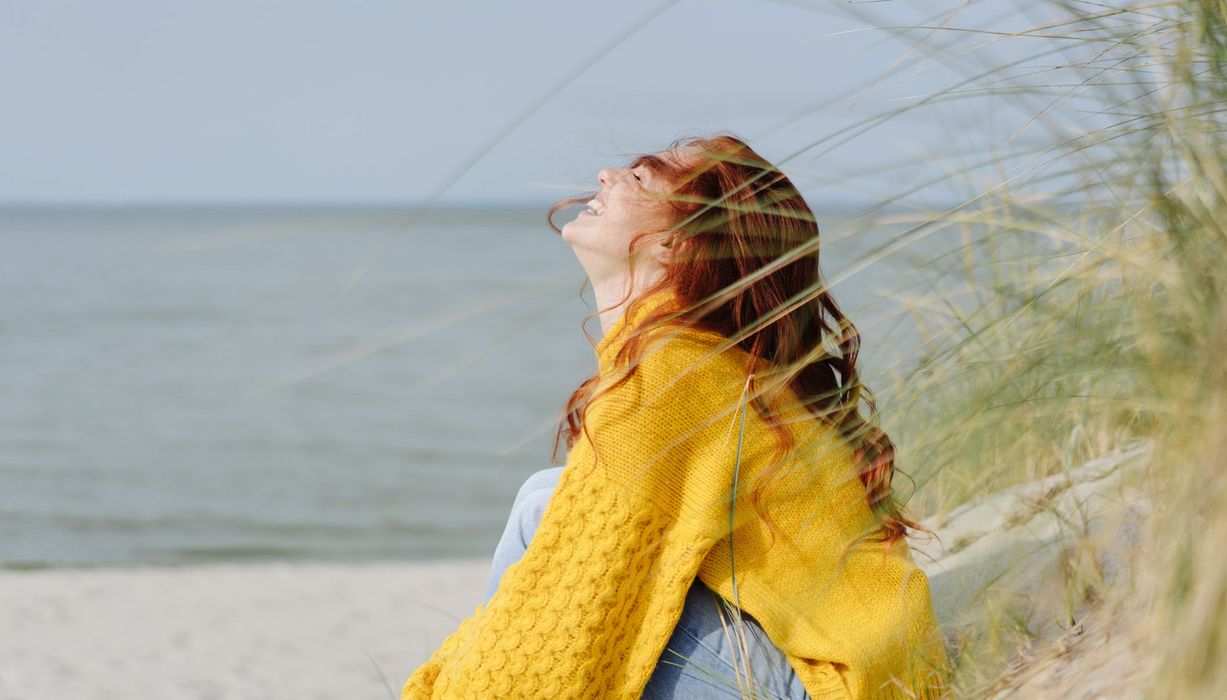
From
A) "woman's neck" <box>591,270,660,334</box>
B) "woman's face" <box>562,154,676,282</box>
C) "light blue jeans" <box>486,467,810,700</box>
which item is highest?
"woman's face" <box>562,154,676,282</box>

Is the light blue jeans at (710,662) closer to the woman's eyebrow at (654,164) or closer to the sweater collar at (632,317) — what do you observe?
Answer: the sweater collar at (632,317)

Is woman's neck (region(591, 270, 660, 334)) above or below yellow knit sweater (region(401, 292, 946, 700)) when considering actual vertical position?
above

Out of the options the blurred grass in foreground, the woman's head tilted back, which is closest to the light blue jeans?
the woman's head tilted back

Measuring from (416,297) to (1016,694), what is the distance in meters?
25.0

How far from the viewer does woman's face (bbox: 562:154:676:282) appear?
6.64 ft

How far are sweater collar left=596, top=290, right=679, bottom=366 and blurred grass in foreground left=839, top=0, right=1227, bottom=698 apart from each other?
51 centimetres

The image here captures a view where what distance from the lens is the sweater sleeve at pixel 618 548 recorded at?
1.81 m

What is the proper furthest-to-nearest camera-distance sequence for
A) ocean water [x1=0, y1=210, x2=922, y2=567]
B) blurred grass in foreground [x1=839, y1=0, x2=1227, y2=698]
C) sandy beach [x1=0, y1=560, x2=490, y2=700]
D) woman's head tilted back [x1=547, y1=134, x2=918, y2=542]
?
sandy beach [x1=0, y1=560, x2=490, y2=700] < woman's head tilted back [x1=547, y1=134, x2=918, y2=542] < ocean water [x1=0, y1=210, x2=922, y2=567] < blurred grass in foreground [x1=839, y1=0, x2=1227, y2=698]

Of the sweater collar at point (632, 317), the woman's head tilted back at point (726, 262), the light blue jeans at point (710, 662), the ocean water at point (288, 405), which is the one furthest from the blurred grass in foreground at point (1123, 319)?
the sweater collar at point (632, 317)

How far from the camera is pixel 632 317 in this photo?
6.32ft

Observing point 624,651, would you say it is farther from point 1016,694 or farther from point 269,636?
point 269,636

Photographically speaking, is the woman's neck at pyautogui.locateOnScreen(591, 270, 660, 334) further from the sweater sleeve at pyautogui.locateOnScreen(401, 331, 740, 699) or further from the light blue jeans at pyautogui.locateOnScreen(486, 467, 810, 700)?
the light blue jeans at pyautogui.locateOnScreen(486, 467, 810, 700)

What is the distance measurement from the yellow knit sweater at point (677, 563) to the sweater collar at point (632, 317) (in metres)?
0.07

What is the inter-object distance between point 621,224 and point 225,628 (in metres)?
4.71
